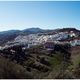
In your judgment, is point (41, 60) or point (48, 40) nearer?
point (41, 60)

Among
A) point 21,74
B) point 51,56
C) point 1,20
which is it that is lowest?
point 51,56

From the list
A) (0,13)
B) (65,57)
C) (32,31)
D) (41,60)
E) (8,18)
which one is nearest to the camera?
(41,60)

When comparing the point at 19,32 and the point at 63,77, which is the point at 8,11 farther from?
the point at 19,32

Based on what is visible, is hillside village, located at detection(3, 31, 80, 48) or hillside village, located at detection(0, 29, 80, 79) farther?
hillside village, located at detection(3, 31, 80, 48)

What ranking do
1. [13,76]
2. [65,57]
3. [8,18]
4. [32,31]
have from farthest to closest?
[32,31] → [8,18] → [65,57] → [13,76]

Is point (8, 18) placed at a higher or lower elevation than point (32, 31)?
higher

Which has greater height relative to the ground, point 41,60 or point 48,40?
point 48,40

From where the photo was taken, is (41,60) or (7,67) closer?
(7,67)

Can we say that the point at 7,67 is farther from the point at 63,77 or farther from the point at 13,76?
the point at 63,77

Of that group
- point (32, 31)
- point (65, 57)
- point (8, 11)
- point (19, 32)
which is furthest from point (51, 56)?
Result: point (32, 31)

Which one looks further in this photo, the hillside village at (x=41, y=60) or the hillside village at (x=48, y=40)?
the hillside village at (x=48, y=40)
